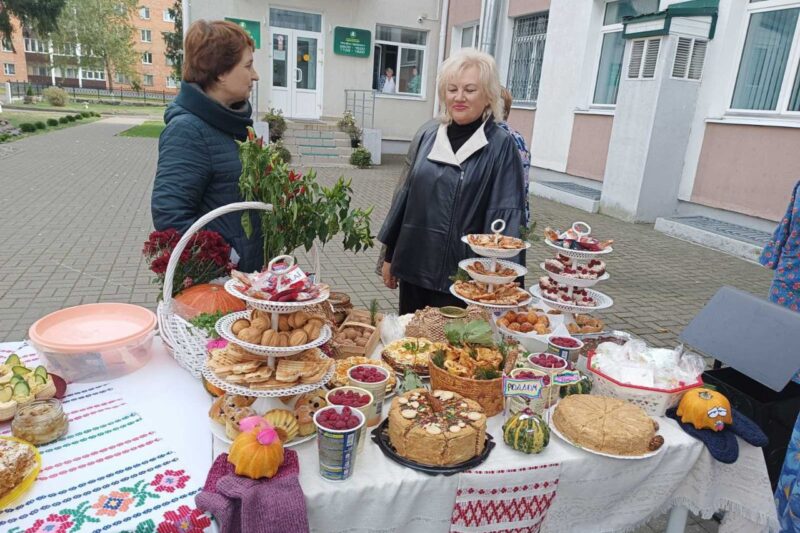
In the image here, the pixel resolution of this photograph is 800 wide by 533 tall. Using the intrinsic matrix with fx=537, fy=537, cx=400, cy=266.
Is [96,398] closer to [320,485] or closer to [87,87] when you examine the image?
[320,485]

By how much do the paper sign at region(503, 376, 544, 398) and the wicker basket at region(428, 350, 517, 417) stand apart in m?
0.09

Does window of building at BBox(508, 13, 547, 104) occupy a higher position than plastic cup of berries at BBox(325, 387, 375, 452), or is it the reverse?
window of building at BBox(508, 13, 547, 104)

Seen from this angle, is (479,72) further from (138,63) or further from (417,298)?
(138,63)

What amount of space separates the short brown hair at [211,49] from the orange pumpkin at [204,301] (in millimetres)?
985

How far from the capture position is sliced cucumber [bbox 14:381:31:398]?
1.68 metres

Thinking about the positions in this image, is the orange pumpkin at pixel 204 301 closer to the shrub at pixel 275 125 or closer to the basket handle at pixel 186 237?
the basket handle at pixel 186 237

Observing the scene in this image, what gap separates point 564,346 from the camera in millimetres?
2217

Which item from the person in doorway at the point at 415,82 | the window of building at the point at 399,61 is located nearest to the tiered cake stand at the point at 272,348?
the window of building at the point at 399,61

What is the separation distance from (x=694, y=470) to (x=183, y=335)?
75.3 inches

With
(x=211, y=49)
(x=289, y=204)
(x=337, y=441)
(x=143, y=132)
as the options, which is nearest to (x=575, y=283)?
(x=289, y=204)

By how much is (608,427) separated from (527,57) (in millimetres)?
13530

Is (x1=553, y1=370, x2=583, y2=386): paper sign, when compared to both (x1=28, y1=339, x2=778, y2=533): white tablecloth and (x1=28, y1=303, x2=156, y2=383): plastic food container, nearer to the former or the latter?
(x1=28, y1=339, x2=778, y2=533): white tablecloth

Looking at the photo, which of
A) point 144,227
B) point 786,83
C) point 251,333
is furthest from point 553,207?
point 251,333

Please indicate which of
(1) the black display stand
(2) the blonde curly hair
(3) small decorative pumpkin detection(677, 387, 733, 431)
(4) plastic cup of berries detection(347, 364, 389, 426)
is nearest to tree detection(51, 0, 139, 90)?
(2) the blonde curly hair
